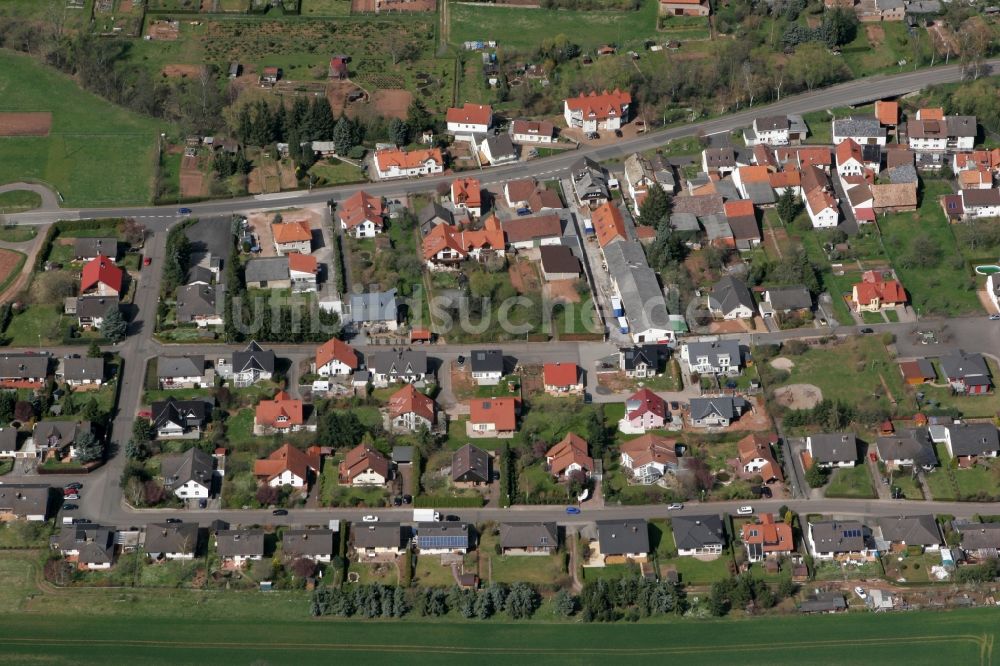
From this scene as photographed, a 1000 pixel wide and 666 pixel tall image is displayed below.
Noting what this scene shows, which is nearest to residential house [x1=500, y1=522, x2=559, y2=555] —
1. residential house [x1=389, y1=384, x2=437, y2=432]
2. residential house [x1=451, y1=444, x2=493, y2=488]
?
residential house [x1=451, y1=444, x2=493, y2=488]

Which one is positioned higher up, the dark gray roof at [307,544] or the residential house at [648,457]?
the residential house at [648,457]

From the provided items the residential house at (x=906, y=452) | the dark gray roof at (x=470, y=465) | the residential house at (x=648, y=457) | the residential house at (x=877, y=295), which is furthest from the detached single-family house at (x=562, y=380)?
the residential house at (x=877, y=295)

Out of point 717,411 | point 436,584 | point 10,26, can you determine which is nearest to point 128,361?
point 436,584

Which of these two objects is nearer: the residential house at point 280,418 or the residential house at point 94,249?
the residential house at point 280,418

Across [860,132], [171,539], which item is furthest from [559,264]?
[171,539]

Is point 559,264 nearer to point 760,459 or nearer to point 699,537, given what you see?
point 760,459

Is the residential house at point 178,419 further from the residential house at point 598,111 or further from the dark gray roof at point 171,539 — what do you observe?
the residential house at point 598,111
